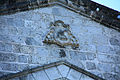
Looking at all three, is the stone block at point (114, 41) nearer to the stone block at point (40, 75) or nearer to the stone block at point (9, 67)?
the stone block at point (40, 75)

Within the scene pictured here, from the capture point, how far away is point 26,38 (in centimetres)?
713

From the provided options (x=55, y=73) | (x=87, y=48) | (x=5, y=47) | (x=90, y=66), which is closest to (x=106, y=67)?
(x=90, y=66)

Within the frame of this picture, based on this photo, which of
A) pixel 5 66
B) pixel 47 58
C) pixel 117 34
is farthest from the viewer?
pixel 117 34

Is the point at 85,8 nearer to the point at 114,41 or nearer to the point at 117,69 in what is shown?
the point at 114,41

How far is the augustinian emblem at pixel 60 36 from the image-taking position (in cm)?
727

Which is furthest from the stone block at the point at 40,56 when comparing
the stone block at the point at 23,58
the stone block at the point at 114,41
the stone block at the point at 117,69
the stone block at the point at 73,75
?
the stone block at the point at 114,41

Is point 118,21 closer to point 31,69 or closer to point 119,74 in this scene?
point 119,74

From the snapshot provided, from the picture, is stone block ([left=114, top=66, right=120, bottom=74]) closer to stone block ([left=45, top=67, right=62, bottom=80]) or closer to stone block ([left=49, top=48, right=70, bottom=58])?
stone block ([left=49, top=48, right=70, bottom=58])

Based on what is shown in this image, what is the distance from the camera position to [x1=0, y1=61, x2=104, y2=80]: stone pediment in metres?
6.52

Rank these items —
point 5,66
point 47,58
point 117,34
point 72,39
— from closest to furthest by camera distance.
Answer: point 5,66
point 47,58
point 72,39
point 117,34

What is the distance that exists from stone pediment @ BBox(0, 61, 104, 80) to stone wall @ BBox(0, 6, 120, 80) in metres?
0.13

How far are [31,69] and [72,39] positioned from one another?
1.39 m

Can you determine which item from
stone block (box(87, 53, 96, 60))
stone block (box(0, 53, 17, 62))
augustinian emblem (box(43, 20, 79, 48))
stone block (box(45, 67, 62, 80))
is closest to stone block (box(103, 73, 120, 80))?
stone block (box(87, 53, 96, 60))

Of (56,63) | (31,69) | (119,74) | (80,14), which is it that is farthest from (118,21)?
(31,69)
